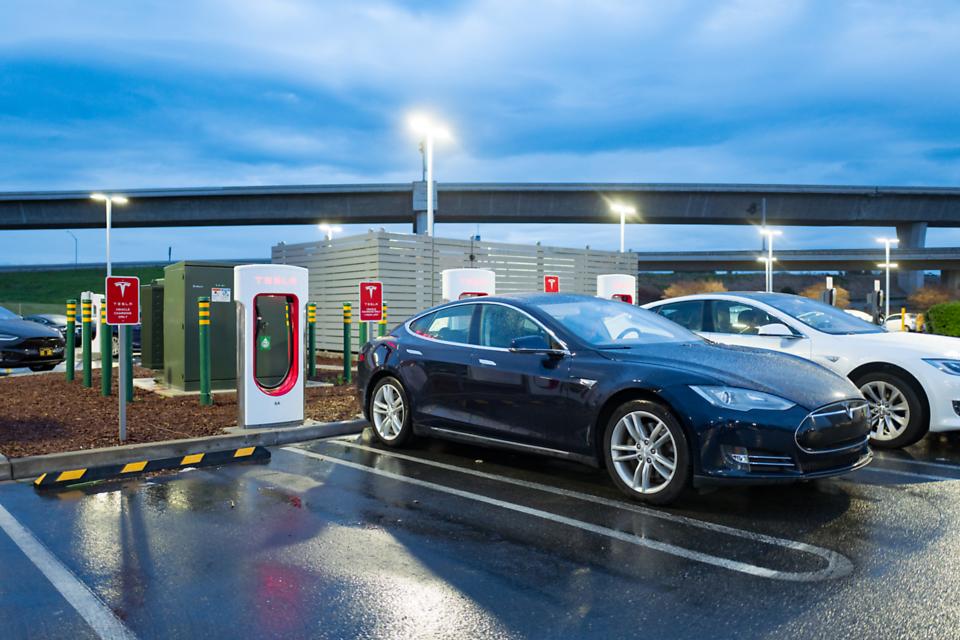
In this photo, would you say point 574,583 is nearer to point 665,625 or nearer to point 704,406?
point 665,625

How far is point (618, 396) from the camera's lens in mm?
5488

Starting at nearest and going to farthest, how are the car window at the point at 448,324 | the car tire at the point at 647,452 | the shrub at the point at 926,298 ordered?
1. the car tire at the point at 647,452
2. the car window at the point at 448,324
3. the shrub at the point at 926,298

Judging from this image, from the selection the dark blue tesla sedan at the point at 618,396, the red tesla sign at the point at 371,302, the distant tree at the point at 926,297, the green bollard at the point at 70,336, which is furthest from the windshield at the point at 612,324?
the distant tree at the point at 926,297

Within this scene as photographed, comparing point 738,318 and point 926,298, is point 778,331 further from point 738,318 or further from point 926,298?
point 926,298

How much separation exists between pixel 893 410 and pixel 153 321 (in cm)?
1103

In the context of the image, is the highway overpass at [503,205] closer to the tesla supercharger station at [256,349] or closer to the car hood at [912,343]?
the tesla supercharger station at [256,349]

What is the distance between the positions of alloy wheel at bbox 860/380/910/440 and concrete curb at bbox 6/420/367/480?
5125 mm

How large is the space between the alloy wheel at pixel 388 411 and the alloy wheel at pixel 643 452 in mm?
2475

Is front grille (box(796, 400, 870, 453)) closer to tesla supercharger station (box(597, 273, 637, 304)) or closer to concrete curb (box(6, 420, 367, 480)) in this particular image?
concrete curb (box(6, 420, 367, 480))

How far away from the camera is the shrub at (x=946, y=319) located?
17.8 m

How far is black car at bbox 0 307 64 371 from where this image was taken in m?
14.5

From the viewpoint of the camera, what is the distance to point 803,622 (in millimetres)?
3355

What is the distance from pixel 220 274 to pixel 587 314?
6.93 meters

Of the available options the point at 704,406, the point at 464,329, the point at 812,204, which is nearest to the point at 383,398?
the point at 464,329
